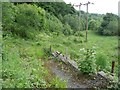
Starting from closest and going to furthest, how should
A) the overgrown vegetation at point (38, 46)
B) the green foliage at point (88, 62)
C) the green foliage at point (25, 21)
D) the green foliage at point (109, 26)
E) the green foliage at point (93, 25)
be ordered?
the overgrown vegetation at point (38, 46) → the green foliage at point (88, 62) → the green foliage at point (25, 21) → the green foliage at point (109, 26) → the green foliage at point (93, 25)

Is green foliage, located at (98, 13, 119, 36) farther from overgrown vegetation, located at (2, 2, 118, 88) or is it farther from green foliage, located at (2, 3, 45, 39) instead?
green foliage, located at (2, 3, 45, 39)

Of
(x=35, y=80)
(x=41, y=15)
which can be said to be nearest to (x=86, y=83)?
(x=35, y=80)

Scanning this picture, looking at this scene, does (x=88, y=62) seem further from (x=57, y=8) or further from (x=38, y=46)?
(x=57, y=8)

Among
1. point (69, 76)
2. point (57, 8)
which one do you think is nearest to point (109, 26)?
point (57, 8)

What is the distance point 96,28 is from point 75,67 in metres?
25.4

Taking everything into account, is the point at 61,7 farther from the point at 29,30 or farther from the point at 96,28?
the point at 29,30

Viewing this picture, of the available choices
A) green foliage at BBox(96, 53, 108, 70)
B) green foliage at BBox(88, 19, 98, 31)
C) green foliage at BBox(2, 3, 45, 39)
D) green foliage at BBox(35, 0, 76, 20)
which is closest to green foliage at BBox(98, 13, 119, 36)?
green foliage at BBox(88, 19, 98, 31)

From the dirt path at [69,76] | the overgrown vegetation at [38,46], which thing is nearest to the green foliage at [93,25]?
the overgrown vegetation at [38,46]

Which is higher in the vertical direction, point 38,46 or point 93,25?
point 93,25

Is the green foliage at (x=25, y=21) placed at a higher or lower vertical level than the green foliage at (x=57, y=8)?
lower

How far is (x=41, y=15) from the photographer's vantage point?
614 inches

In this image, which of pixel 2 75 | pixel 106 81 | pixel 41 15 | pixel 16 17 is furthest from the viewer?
pixel 41 15

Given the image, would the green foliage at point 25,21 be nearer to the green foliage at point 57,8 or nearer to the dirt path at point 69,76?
the dirt path at point 69,76

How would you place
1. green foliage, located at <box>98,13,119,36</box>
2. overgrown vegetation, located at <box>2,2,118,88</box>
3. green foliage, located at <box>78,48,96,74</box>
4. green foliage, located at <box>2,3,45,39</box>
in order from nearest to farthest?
overgrown vegetation, located at <box>2,2,118,88</box>
green foliage, located at <box>78,48,96,74</box>
green foliage, located at <box>2,3,45,39</box>
green foliage, located at <box>98,13,119,36</box>
